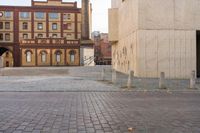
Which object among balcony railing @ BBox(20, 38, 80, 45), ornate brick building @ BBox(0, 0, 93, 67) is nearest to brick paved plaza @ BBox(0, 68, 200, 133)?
balcony railing @ BBox(20, 38, 80, 45)

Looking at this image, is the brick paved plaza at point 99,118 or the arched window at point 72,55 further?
the arched window at point 72,55

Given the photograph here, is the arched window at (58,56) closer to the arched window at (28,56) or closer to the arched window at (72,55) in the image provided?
the arched window at (72,55)

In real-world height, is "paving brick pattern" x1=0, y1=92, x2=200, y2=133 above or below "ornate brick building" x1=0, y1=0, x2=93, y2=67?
below

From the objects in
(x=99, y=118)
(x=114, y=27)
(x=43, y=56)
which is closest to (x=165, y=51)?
(x=114, y=27)

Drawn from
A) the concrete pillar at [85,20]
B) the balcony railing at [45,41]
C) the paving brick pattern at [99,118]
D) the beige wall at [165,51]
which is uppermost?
the concrete pillar at [85,20]

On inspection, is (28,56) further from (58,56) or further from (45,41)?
(58,56)

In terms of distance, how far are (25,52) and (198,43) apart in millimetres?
36466

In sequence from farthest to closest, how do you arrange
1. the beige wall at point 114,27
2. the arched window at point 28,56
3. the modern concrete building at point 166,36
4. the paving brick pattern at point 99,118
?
the arched window at point 28,56 < the beige wall at point 114,27 < the modern concrete building at point 166,36 < the paving brick pattern at point 99,118

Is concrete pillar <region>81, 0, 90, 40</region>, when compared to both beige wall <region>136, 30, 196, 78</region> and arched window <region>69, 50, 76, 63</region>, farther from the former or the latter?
beige wall <region>136, 30, 196, 78</region>

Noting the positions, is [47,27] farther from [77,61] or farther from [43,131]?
[43,131]

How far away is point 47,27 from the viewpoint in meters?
80.8

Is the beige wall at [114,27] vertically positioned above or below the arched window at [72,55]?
above

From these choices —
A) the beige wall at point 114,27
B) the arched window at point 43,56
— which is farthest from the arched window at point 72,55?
the beige wall at point 114,27

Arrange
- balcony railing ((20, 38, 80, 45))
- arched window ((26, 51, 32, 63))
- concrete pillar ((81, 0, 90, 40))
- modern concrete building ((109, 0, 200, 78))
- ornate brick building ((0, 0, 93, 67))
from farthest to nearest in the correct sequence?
ornate brick building ((0, 0, 93, 67)) < concrete pillar ((81, 0, 90, 40)) < balcony railing ((20, 38, 80, 45)) < arched window ((26, 51, 32, 63)) < modern concrete building ((109, 0, 200, 78))
